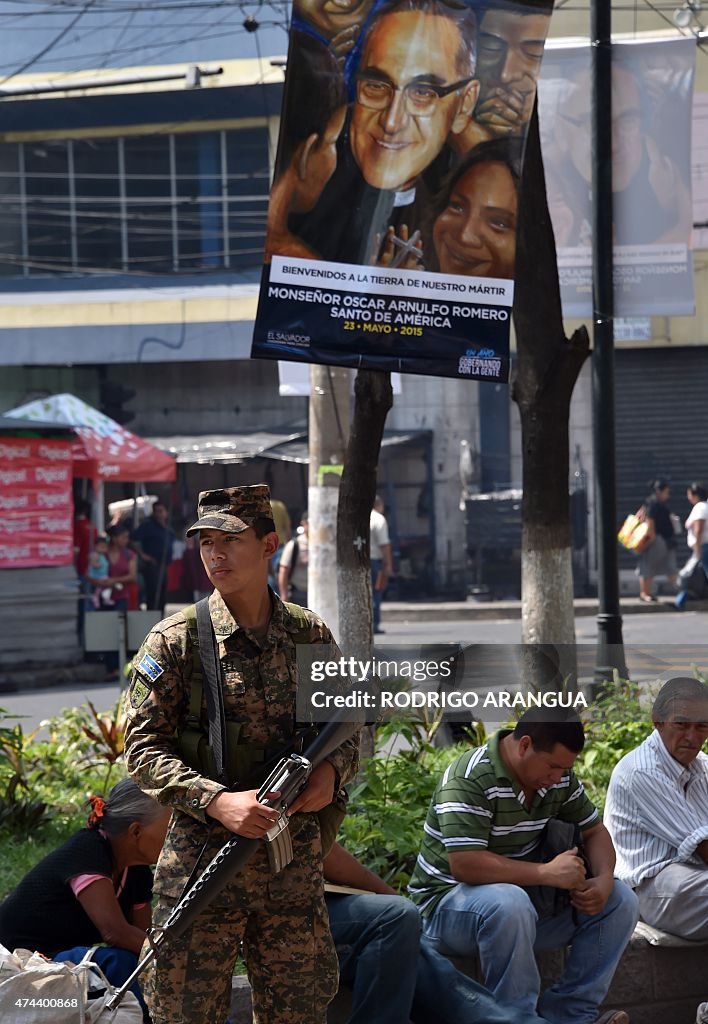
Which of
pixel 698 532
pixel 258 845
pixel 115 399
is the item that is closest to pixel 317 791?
pixel 258 845

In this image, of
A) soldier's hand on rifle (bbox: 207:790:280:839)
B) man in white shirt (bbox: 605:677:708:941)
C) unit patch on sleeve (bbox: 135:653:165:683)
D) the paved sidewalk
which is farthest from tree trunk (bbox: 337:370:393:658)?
the paved sidewalk

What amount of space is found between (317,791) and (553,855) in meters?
1.48

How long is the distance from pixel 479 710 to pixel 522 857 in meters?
1.04

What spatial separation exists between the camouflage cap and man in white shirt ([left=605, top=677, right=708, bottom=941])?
198 cm

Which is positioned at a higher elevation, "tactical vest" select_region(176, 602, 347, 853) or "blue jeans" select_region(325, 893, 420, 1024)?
"tactical vest" select_region(176, 602, 347, 853)

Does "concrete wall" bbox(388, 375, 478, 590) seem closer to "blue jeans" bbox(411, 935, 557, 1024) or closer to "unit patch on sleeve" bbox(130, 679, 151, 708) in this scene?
"blue jeans" bbox(411, 935, 557, 1024)

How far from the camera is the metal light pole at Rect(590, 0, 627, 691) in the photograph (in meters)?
8.41

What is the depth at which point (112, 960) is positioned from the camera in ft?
12.2

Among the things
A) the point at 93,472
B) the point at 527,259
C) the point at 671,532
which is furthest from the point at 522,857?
A: the point at 671,532

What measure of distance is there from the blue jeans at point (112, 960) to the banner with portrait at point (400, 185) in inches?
117

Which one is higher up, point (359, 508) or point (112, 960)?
point (359, 508)

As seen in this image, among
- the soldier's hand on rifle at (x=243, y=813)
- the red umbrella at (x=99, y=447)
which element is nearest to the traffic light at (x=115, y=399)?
the red umbrella at (x=99, y=447)

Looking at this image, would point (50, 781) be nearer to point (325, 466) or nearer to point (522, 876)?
point (325, 466)

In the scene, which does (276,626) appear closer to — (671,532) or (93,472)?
(93,472)
